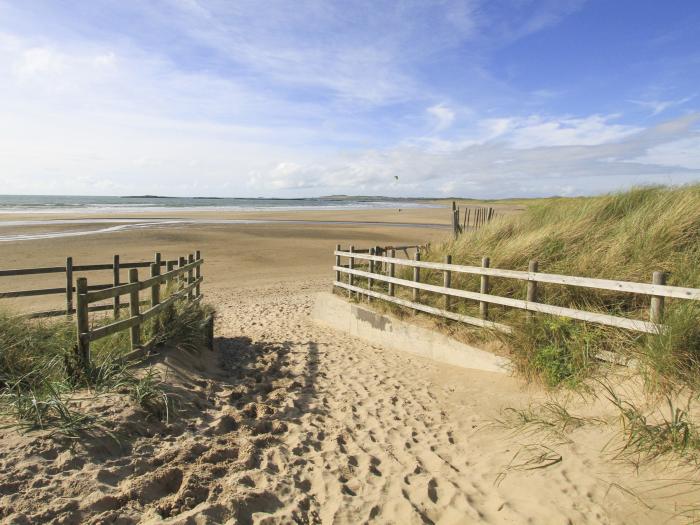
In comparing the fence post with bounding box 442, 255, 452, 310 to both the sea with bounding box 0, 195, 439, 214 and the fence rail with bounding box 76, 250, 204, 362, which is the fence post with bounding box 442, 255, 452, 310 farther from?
the sea with bounding box 0, 195, 439, 214

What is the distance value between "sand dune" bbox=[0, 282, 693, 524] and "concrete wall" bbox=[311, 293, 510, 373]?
0.38m

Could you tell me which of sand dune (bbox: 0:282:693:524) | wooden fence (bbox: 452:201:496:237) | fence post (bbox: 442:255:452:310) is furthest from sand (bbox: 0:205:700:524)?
wooden fence (bbox: 452:201:496:237)

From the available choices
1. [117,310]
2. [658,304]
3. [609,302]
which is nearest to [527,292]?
[609,302]

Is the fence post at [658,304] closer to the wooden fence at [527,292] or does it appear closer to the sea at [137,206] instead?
the wooden fence at [527,292]

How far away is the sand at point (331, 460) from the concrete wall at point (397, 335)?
0.86ft

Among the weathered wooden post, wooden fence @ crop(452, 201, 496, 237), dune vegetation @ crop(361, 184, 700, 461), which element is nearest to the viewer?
dune vegetation @ crop(361, 184, 700, 461)

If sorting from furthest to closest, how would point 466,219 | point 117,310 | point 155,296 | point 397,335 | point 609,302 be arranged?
1. point 466,219
2. point 397,335
3. point 117,310
4. point 155,296
5. point 609,302

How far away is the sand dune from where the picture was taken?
3336 mm

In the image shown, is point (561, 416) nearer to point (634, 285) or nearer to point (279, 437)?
point (634, 285)

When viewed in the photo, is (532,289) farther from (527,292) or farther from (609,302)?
(609,302)

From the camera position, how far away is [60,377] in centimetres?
480

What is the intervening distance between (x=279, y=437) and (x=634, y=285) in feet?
13.4

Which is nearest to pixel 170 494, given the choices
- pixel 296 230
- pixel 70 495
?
pixel 70 495

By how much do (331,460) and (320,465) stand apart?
0.48 feet
